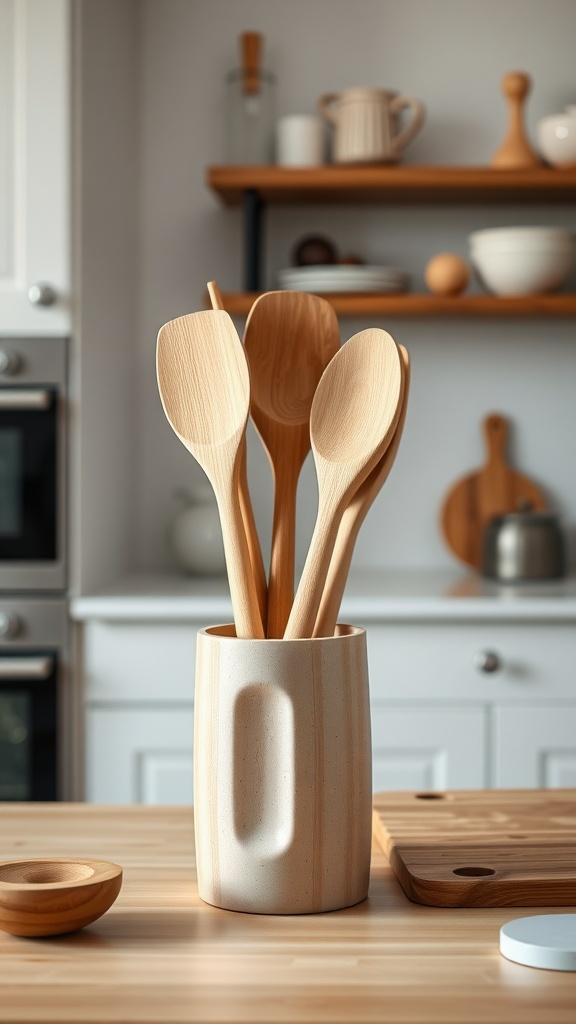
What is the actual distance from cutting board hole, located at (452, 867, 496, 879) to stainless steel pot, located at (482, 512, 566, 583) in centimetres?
157

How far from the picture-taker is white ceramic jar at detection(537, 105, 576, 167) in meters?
2.38

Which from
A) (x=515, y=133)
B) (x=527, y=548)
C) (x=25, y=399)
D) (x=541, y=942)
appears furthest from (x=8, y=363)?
(x=541, y=942)

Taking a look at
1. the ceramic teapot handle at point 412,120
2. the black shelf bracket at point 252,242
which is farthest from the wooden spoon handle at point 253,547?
the ceramic teapot handle at point 412,120

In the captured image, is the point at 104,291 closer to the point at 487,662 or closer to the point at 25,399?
the point at 25,399

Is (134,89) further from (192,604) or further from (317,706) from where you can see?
(317,706)

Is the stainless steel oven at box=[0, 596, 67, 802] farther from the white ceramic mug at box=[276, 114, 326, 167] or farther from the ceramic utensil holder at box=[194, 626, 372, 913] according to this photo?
the ceramic utensil holder at box=[194, 626, 372, 913]

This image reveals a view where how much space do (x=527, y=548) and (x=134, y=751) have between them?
85 cm

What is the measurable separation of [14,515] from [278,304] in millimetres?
1376

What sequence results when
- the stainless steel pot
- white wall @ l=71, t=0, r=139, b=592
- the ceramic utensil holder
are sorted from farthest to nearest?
the stainless steel pot
white wall @ l=71, t=0, r=139, b=592
the ceramic utensil holder

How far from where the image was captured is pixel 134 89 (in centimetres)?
259

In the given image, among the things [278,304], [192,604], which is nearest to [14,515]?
[192,604]

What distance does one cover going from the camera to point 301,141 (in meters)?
2.43

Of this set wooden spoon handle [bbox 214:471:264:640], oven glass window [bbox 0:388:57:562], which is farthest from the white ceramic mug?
wooden spoon handle [bbox 214:471:264:640]

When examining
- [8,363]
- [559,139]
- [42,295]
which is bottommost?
[8,363]
